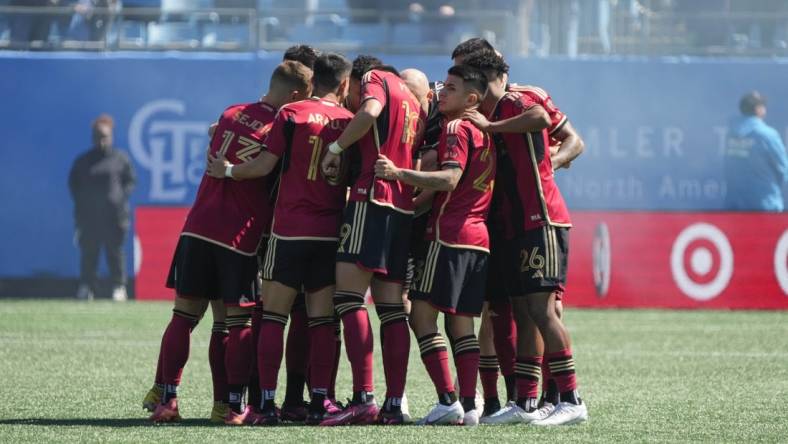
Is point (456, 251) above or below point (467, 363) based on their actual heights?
above

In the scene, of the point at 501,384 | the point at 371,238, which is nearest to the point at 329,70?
the point at 371,238

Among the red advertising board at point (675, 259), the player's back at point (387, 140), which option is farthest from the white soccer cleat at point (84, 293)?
the player's back at point (387, 140)

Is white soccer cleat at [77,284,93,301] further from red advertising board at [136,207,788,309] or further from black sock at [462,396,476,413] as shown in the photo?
black sock at [462,396,476,413]

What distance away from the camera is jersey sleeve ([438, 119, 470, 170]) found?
7551 millimetres

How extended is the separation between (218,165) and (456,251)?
1.42 metres

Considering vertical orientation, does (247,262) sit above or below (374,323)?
above

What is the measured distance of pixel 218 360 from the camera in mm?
8117

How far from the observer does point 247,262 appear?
7941 mm

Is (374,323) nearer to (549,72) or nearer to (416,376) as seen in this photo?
(416,376)

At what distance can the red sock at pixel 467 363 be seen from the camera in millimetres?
7672

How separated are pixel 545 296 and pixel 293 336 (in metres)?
1.54

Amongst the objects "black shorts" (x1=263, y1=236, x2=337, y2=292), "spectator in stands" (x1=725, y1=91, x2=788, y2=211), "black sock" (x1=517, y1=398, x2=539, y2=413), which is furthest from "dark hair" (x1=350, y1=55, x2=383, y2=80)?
"spectator in stands" (x1=725, y1=91, x2=788, y2=211)

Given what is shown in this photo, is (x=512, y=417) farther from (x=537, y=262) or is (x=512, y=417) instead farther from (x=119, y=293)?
(x=119, y=293)

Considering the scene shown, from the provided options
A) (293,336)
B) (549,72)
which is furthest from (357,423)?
(549,72)
